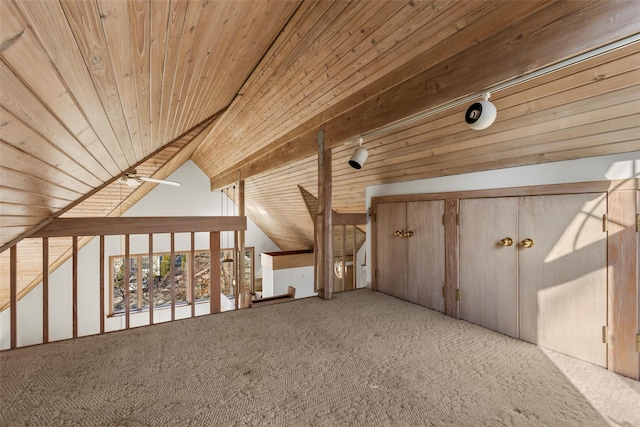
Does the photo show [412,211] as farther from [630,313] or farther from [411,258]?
[630,313]

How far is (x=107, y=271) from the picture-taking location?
6.44 meters

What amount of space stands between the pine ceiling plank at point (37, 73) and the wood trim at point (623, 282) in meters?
2.41

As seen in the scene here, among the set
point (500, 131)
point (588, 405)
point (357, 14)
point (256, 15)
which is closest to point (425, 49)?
point (357, 14)

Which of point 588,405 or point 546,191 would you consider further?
point 546,191

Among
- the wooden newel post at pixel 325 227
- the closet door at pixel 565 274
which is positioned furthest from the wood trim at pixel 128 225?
the closet door at pixel 565 274

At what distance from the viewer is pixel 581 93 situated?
4.67 ft

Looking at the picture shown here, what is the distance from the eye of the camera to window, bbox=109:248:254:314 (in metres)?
6.75

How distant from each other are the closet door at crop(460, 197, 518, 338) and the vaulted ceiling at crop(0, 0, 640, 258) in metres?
0.34

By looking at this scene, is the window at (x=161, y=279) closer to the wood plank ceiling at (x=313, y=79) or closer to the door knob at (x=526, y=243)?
the wood plank ceiling at (x=313, y=79)

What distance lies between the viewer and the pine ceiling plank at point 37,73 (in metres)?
0.55

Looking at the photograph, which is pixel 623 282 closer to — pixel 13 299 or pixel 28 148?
pixel 28 148

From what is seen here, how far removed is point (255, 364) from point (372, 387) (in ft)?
2.04

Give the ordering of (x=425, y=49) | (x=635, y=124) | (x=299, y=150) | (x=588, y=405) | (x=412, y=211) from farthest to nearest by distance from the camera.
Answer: (x=299, y=150)
(x=412, y=211)
(x=425, y=49)
(x=635, y=124)
(x=588, y=405)

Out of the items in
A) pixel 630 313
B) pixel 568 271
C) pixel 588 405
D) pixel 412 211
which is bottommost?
pixel 588 405
